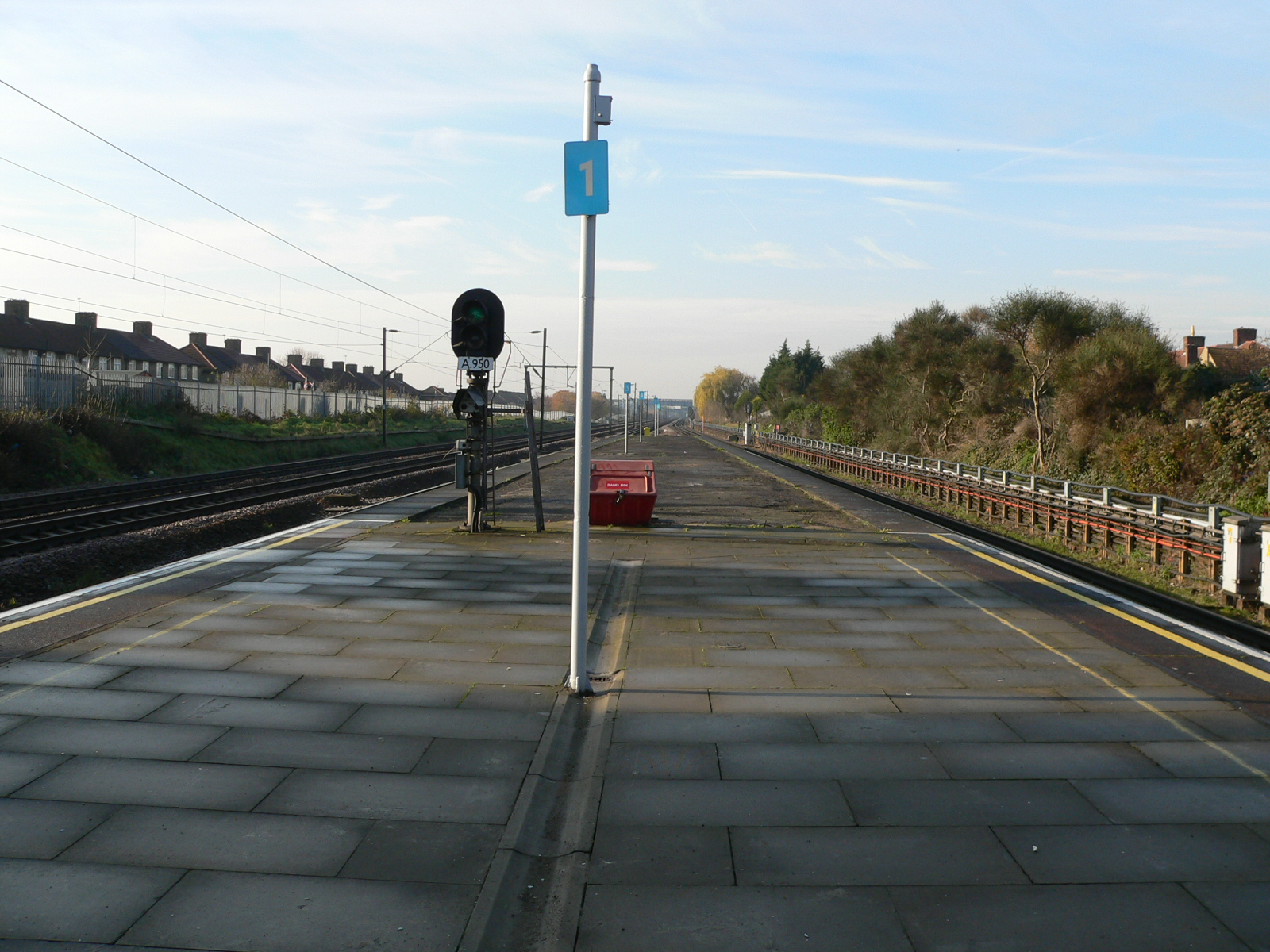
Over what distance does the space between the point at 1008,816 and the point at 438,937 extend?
273cm

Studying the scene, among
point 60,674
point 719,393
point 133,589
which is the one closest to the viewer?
point 60,674

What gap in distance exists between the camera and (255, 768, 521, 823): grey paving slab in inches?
172

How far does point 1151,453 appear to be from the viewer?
24562 millimetres

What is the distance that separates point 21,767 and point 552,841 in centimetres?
285

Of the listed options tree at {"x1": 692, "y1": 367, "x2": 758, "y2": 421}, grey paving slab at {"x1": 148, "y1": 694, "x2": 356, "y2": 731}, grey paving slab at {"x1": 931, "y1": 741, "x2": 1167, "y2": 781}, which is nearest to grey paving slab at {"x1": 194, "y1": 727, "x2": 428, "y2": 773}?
grey paving slab at {"x1": 148, "y1": 694, "x2": 356, "y2": 731}

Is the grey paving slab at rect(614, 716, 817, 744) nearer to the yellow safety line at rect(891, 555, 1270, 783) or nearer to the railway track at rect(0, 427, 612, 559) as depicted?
the yellow safety line at rect(891, 555, 1270, 783)

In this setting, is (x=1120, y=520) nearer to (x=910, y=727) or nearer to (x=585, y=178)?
(x=910, y=727)

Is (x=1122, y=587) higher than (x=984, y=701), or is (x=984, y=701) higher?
(x=984, y=701)

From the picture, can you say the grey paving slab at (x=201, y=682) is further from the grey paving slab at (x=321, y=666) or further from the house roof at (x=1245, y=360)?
the house roof at (x=1245, y=360)

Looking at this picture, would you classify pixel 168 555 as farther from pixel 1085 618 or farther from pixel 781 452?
Answer: pixel 781 452

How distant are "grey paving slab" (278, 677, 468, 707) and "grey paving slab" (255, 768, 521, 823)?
46.5 inches

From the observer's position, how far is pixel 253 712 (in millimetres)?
5730

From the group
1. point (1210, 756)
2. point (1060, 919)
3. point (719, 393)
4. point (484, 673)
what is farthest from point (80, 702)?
point (719, 393)

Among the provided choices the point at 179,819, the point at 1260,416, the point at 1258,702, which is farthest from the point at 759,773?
the point at 1260,416
